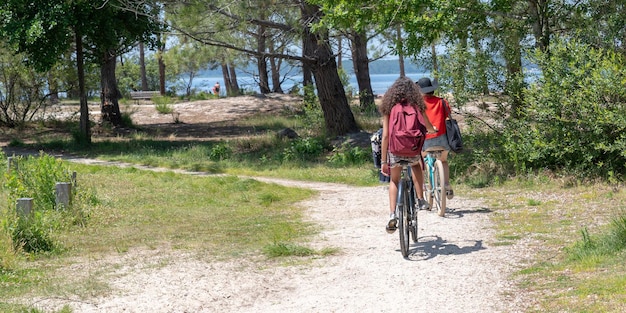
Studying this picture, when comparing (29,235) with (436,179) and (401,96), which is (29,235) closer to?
(401,96)

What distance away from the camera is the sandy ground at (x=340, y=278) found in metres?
6.61

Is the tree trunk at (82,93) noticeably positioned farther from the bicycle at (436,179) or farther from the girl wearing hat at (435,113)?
the girl wearing hat at (435,113)

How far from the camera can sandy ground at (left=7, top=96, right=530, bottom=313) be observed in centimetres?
661

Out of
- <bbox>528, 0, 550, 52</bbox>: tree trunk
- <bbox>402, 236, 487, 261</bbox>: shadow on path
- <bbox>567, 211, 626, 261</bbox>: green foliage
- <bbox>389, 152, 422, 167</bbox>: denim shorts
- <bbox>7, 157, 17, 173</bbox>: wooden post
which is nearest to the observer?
<bbox>567, 211, 626, 261</bbox>: green foliage

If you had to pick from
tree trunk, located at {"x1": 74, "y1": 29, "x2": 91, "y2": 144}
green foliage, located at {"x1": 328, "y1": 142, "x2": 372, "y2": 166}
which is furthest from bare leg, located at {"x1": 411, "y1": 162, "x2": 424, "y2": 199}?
tree trunk, located at {"x1": 74, "y1": 29, "x2": 91, "y2": 144}

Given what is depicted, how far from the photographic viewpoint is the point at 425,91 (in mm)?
9633

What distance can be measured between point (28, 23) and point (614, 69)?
1363cm

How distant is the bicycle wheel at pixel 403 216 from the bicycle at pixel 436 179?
73.8 inches

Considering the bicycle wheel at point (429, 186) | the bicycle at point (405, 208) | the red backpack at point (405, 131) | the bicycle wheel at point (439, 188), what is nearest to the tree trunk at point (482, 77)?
the bicycle wheel at point (429, 186)

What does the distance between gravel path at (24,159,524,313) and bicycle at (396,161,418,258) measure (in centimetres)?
21

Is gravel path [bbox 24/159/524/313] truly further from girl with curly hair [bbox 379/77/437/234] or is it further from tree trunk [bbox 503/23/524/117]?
tree trunk [bbox 503/23/524/117]

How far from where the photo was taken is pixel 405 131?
25.7 feet

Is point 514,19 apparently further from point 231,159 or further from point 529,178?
point 231,159

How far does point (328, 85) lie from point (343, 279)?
12873 mm
